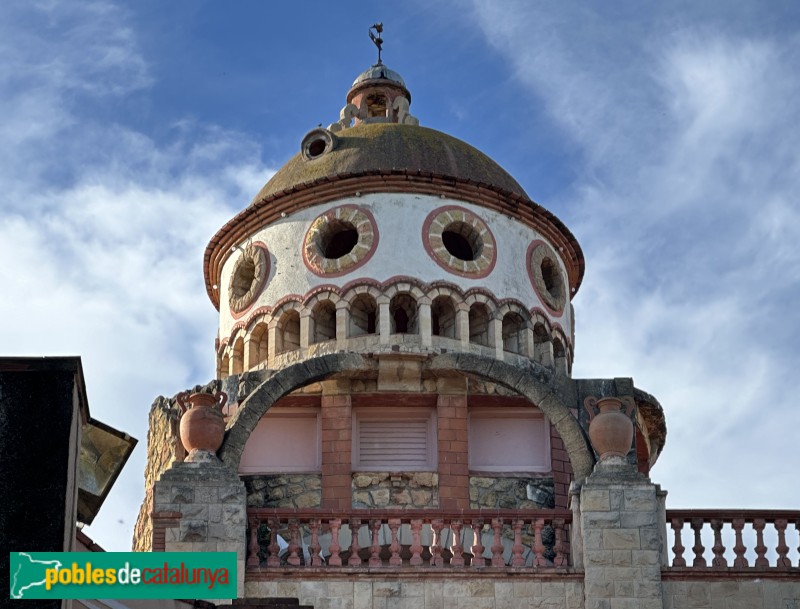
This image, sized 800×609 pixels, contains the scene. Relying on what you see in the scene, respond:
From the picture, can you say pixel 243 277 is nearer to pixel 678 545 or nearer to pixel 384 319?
pixel 384 319

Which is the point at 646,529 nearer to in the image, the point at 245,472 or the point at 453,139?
the point at 245,472

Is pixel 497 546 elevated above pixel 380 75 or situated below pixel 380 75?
below

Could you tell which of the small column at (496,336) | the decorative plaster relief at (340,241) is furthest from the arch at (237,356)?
the small column at (496,336)

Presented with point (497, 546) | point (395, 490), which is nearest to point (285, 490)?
point (395, 490)

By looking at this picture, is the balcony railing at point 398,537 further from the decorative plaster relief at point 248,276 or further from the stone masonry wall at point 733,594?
the decorative plaster relief at point 248,276

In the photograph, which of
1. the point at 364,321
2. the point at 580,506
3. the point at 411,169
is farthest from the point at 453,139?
the point at 580,506

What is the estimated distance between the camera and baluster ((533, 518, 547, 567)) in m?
24.6

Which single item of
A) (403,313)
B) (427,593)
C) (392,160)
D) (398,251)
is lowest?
(427,593)

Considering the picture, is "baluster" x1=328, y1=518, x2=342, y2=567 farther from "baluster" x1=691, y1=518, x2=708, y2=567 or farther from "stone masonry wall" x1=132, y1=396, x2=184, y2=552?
"baluster" x1=691, y1=518, x2=708, y2=567

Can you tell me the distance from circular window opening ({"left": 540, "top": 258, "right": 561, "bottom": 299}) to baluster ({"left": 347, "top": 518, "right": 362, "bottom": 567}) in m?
7.08

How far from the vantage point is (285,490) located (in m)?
27.9

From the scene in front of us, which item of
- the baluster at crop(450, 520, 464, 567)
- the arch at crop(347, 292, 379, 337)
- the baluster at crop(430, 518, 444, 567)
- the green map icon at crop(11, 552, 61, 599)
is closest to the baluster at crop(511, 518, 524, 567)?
the baluster at crop(450, 520, 464, 567)

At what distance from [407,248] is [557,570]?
6.70 meters

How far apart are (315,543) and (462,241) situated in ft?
23.7
